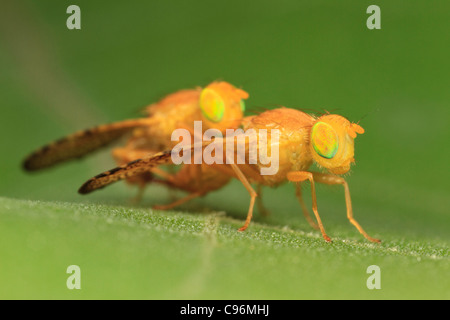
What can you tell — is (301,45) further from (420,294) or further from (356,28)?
(420,294)

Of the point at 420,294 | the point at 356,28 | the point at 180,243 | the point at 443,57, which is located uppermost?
the point at 356,28

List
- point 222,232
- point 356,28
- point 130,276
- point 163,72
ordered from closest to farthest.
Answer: point 130,276
point 222,232
point 356,28
point 163,72

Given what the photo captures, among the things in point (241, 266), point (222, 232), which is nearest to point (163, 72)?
point (222, 232)

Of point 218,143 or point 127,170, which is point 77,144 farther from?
point 218,143

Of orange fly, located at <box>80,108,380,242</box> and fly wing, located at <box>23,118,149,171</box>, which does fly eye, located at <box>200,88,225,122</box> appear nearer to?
orange fly, located at <box>80,108,380,242</box>

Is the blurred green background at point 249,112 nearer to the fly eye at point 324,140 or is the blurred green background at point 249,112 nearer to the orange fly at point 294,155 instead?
the orange fly at point 294,155
